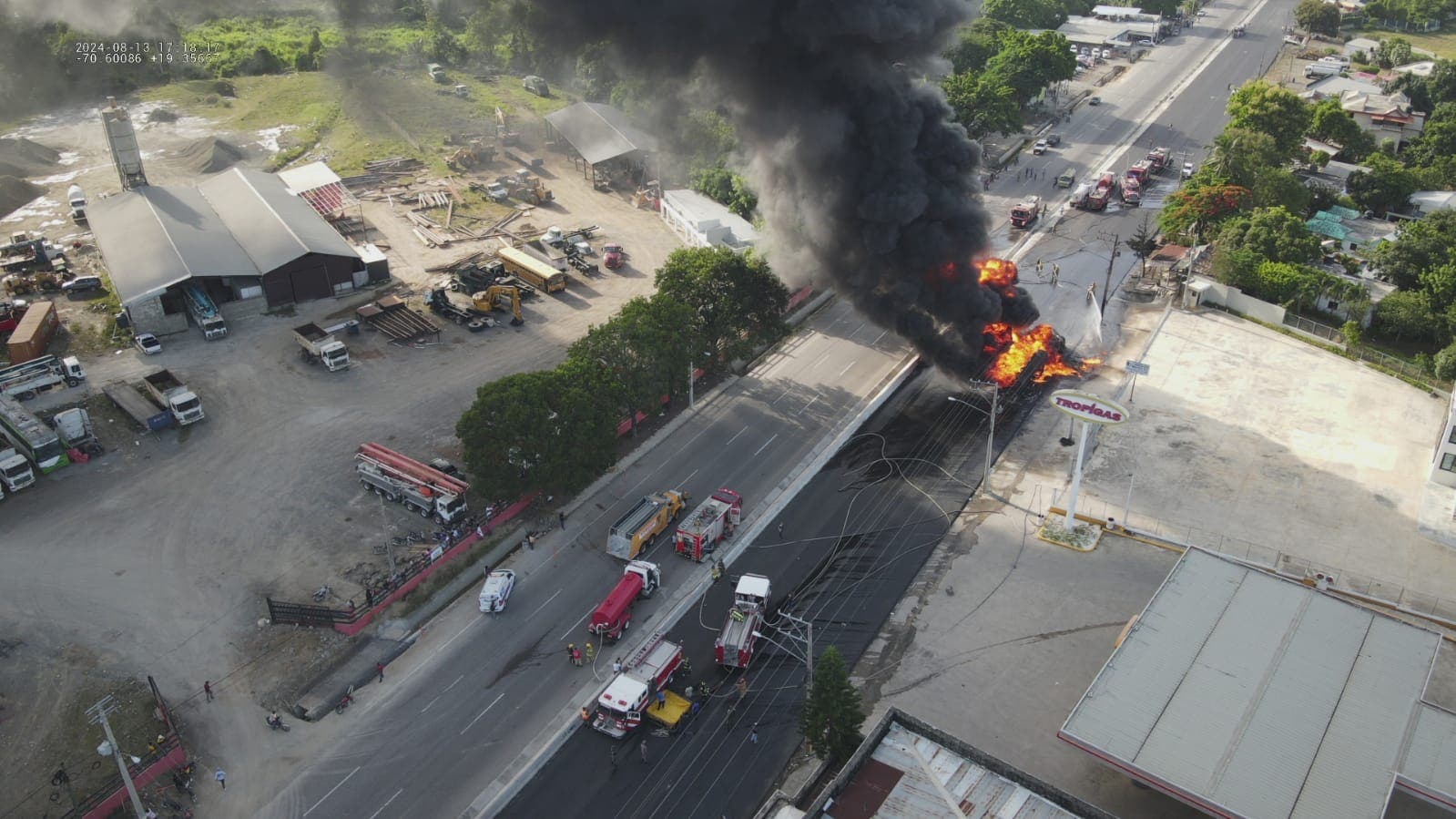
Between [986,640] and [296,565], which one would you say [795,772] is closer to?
[986,640]

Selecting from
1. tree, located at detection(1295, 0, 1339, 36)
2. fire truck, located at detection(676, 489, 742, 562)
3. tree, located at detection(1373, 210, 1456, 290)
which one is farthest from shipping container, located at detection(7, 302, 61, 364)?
tree, located at detection(1295, 0, 1339, 36)

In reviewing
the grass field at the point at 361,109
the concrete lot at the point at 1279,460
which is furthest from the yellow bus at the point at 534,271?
the concrete lot at the point at 1279,460

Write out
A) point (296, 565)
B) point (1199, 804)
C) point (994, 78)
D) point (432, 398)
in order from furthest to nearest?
1. point (994, 78)
2. point (432, 398)
3. point (296, 565)
4. point (1199, 804)

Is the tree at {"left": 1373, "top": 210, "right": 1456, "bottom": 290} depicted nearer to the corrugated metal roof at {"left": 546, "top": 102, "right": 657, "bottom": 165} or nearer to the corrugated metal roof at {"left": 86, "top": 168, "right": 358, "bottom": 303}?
the corrugated metal roof at {"left": 546, "top": 102, "right": 657, "bottom": 165}

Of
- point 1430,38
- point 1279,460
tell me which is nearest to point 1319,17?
point 1430,38

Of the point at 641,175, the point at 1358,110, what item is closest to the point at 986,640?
the point at 641,175

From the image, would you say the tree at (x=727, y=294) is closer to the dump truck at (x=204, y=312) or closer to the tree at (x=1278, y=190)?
the dump truck at (x=204, y=312)
